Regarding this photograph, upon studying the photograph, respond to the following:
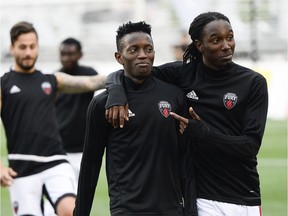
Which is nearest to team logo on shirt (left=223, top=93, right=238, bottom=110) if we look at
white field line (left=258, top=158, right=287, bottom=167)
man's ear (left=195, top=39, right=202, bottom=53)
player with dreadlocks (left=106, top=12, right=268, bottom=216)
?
player with dreadlocks (left=106, top=12, right=268, bottom=216)

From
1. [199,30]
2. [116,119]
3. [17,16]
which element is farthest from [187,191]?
[17,16]

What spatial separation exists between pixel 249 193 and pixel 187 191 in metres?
0.44

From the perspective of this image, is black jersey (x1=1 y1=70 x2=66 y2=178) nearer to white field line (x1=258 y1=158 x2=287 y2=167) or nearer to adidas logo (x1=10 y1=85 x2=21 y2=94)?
adidas logo (x1=10 y1=85 x2=21 y2=94)

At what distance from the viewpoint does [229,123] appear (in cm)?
583

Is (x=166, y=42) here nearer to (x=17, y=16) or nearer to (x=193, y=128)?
(x=17, y=16)

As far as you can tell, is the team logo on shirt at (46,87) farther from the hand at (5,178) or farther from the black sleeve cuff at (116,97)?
the black sleeve cuff at (116,97)

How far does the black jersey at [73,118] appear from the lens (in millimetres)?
10836

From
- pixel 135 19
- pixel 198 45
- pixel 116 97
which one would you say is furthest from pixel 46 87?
pixel 135 19

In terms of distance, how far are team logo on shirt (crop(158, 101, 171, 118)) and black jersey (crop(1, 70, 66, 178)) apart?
306 centimetres

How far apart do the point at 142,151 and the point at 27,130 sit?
312cm

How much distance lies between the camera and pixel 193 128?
5.55 metres

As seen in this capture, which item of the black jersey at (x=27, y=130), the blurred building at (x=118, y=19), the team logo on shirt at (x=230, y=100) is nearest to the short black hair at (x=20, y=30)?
the black jersey at (x=27, y=130)

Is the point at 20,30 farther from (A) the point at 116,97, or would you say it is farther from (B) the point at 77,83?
(A) the point at 116,97

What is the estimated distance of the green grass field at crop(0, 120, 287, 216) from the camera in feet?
36.7
